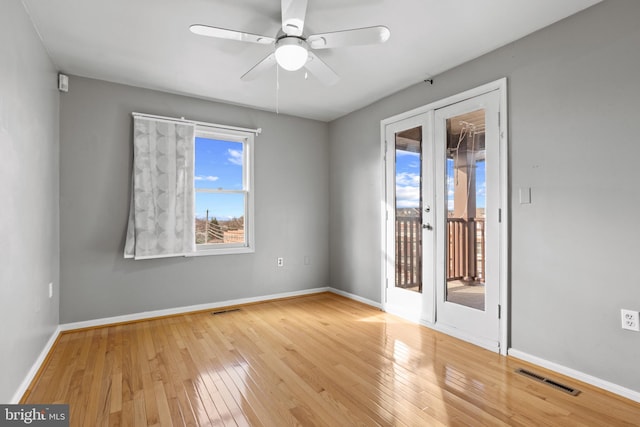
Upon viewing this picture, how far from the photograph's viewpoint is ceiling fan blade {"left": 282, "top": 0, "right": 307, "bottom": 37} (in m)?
1.90

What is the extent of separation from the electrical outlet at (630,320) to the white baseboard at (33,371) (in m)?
3.70

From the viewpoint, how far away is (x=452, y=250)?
312 centimetres

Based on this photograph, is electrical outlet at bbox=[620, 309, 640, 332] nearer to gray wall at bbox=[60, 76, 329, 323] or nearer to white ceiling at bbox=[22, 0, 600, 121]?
white ceiling at bbox=[22, 0, 600, 121]

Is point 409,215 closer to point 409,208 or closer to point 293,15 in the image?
point 409,208

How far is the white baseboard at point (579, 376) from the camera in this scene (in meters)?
1.99

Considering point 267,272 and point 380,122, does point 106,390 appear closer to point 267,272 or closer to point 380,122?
point 267,272

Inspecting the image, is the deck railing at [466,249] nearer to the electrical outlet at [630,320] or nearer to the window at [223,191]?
the electrical outlet at [630,320]

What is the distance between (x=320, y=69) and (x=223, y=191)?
83.8 inches

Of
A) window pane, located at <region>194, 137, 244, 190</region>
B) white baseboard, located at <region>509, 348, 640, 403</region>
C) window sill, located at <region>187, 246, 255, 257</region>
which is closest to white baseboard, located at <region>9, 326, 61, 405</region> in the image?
window sill, located at <region>187, 246, 255, 257</region>

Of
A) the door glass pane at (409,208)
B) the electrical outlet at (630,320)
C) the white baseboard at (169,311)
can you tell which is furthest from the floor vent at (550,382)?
the white baseboard at (169,311)

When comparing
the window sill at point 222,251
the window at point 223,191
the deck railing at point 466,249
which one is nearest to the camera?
the deck railing at point 466,249

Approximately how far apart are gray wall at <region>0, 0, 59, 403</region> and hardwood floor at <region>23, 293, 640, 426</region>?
1.18 feet

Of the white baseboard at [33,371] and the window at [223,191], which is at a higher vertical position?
the window at [223,191]

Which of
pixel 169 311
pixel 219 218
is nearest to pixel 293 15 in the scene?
pixel 219 218
